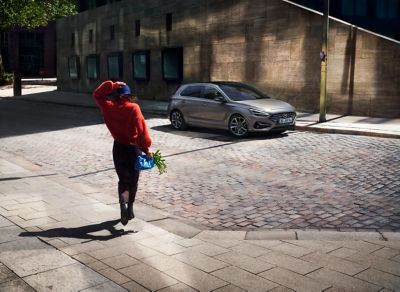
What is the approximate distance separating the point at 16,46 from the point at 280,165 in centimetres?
5460

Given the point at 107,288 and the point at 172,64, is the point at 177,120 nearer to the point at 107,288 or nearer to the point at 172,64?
the point at 172,64

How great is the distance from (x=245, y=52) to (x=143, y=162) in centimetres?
1587

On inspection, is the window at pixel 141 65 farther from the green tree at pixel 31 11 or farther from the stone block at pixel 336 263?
the stone block at pixel 336 263

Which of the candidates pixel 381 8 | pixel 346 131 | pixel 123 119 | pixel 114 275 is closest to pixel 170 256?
pixel 114 275

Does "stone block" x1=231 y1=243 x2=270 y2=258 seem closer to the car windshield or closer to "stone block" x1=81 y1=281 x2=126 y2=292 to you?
"stone block" x1=81 y1=281 x2=126 y2=292

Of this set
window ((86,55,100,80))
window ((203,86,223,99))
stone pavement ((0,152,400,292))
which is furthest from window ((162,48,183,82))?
stone pavement ((0,152,400,292))

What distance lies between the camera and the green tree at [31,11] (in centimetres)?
4066

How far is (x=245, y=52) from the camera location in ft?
67.6

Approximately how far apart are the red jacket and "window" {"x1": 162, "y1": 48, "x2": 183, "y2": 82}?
19149 mm

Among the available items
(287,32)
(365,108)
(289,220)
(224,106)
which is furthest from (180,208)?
(287,32)

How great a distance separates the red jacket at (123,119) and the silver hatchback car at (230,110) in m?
7.52

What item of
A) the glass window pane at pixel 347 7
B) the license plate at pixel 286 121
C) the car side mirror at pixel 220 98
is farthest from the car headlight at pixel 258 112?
the glass window pane at pixel 347 7

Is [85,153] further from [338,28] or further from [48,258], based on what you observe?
[338,28]

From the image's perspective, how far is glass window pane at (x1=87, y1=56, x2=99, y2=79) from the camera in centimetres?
3262
